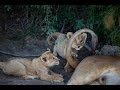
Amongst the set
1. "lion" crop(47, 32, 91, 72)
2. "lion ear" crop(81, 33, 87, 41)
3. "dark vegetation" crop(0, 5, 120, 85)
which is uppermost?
"dark vegetation" crop(0, 5, 120, 85)

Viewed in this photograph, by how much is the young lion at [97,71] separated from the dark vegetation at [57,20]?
0.30ft

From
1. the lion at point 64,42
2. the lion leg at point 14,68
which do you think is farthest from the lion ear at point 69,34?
the lion leg at point 14,68

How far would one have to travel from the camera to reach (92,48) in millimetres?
1673

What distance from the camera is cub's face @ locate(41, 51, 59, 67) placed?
1.67 metres

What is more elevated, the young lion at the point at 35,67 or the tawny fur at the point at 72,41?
the tawny fur at the point at 72,41

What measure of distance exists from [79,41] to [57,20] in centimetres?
15

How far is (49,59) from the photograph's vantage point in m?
1.69

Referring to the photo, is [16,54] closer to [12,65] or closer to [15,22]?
[12,65]

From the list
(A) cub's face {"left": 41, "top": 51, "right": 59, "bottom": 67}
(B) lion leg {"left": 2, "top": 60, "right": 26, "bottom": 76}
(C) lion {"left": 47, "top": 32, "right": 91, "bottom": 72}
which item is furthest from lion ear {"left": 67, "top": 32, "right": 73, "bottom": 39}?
(B) lion leg {"left": 2, "top": 60, "right": 26, "bottom": 76}

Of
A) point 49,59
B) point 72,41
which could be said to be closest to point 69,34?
point 72,41

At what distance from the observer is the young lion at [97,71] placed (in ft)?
5.40

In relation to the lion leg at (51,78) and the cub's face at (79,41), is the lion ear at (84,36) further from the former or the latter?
the lion leg at (51,78)

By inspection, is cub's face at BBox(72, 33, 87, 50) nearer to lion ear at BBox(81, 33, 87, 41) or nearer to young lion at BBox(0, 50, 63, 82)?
lion ear at BBox(81, 33, 87, 41)

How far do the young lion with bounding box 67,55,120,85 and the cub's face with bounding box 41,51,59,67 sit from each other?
4.6 inches
